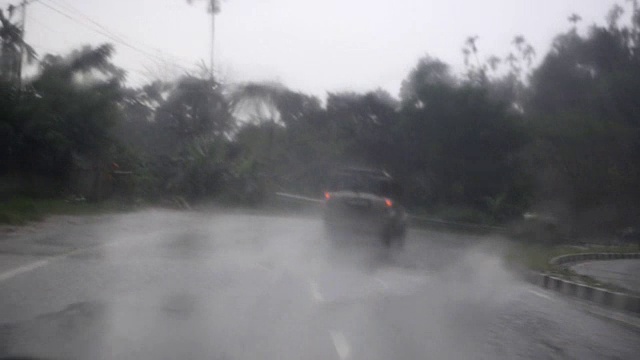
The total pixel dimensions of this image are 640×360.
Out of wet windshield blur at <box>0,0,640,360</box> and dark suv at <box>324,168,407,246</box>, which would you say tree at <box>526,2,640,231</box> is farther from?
dark suv at <box>324,168,407,246</box>

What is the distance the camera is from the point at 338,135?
5775cm

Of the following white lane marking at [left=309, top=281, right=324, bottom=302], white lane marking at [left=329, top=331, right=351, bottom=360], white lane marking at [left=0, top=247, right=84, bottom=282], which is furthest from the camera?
white lane marking at [left=309, top=281, right=324, bottom=302]

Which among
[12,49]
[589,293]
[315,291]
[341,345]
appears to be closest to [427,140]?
[12,49]

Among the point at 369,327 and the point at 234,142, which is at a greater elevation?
the point at 234,142

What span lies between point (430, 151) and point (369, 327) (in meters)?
42.9

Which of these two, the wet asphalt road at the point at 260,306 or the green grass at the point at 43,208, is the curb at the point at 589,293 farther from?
the green grass at the point at 43,208

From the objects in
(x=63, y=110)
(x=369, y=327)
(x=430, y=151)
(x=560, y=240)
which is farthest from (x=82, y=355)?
(x=430, y=151)

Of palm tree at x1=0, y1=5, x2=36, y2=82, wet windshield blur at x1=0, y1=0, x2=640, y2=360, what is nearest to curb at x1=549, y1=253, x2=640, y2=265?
wet windshield blur at x1=0, y1=0, x2=640, y2=360

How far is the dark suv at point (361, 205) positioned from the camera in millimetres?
24844

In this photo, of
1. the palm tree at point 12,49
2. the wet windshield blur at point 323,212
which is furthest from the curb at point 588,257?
the palm tree at point 12,49

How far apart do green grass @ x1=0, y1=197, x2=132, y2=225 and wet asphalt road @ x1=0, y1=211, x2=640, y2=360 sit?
3.39 ft

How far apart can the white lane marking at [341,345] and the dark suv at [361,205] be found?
14.1m

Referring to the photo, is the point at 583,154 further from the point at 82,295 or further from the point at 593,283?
the point at 82,295

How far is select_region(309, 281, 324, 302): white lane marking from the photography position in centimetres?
1390
